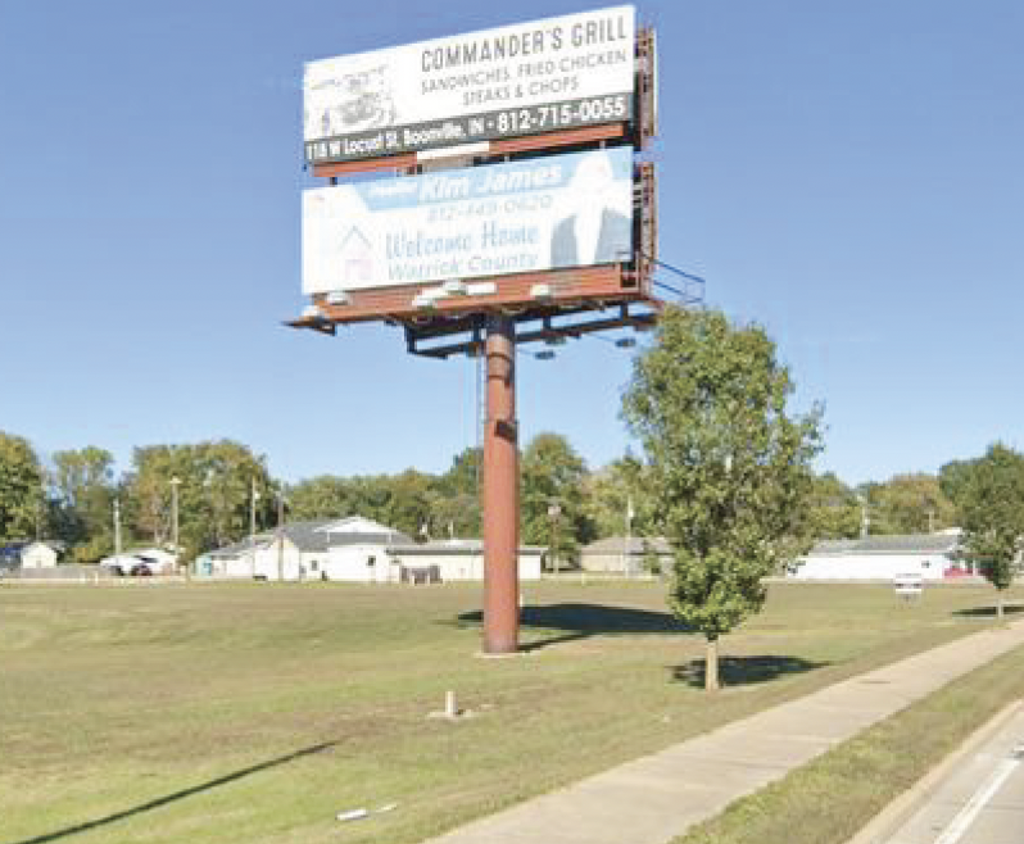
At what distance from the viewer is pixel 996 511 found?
1774 inches

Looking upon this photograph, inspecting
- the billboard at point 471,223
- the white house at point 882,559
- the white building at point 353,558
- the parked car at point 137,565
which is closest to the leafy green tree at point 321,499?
the parked car at point 137,565

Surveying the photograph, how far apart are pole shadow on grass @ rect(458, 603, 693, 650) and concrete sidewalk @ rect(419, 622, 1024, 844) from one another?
18028 millimetres

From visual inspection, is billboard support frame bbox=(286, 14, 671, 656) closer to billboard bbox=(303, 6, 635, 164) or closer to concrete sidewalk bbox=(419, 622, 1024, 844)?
billboard bbox=(303, 6, 635, 164)

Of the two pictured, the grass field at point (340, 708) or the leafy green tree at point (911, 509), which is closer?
the grass field at point (340, 708)

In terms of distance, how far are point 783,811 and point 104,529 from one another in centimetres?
18513

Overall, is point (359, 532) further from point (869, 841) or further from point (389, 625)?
point (869, 841)

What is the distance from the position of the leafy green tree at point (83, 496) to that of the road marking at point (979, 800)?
17450 centimetres

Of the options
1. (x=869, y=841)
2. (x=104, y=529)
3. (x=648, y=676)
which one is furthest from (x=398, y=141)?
(x=104, y=529)

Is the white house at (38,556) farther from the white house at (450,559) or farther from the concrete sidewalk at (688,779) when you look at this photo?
the concrete sidewalk at (688,779)

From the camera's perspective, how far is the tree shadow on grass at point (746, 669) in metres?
25.2

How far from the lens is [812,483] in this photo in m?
21.7

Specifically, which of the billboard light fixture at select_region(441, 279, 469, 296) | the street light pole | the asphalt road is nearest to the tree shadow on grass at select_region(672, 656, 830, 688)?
the asphalt road

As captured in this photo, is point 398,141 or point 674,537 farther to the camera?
point 398,141

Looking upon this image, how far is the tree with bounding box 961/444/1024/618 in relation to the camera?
45.0 metres
